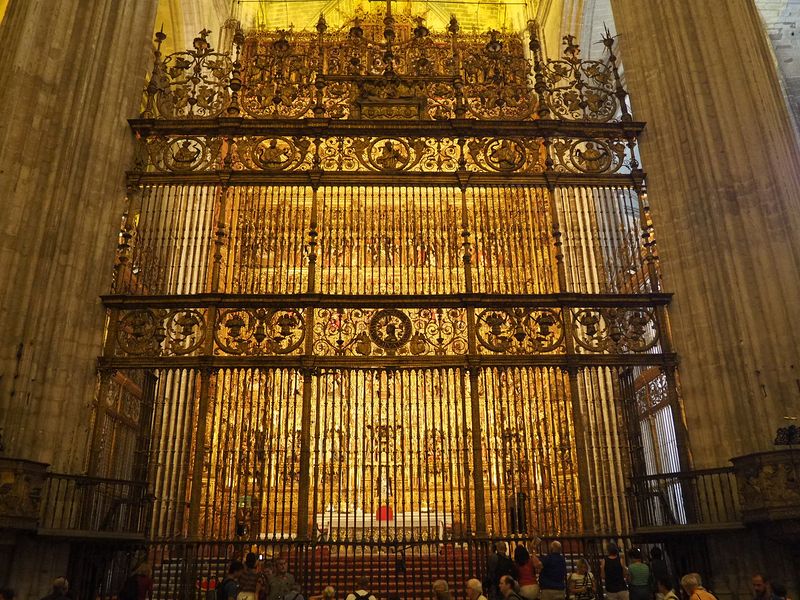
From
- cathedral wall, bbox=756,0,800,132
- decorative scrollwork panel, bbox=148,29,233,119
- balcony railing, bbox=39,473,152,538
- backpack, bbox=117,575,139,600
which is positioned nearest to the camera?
backpack, bbox=117,575,139,600

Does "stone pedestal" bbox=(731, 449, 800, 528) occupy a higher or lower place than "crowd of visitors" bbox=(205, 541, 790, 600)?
higher

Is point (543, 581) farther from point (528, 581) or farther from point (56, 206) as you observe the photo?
point (56, 206)

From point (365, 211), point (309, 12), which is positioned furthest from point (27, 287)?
point (309, 12)

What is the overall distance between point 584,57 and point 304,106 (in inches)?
364

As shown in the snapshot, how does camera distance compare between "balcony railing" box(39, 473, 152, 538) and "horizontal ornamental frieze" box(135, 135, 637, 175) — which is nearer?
"balcony railing" box(39, 473, 152, 538)

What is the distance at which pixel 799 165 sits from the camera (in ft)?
32.0

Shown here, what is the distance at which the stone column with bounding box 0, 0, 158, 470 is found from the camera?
877 centimetres

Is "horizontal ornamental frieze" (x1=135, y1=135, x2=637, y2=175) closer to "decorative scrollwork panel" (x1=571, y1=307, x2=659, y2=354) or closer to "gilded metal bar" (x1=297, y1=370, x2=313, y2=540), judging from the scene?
"decorative scrollwork panel" (x1=571, y1=307, x2=659, y2=354)

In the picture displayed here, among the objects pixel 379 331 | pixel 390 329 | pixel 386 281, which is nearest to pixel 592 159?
pixel 386 281

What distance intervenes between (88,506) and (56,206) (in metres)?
4.21

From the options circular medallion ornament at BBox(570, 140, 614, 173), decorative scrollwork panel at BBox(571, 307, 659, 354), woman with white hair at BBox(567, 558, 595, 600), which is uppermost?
circular medallion ornament at BBox(570, 140, 614, 173)

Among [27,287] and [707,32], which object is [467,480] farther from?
[707,32]

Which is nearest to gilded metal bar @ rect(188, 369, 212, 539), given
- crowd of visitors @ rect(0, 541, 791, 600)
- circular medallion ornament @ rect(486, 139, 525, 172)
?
crowd of visitors @ rect(0, 541, 791, 600)

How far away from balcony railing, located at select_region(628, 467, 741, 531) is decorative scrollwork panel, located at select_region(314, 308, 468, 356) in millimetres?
3335
